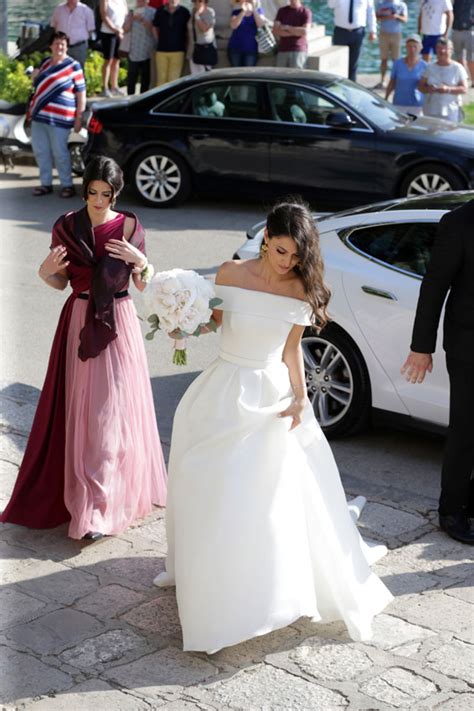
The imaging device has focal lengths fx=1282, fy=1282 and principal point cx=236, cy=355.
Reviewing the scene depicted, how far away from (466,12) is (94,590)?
16619 mm

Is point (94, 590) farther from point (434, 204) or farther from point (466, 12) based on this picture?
point (466, 12)

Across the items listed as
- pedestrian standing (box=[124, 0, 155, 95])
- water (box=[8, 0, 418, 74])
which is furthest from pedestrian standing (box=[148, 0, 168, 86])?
water (box=[8, 0, 418, 74])

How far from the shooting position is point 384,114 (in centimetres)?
1443

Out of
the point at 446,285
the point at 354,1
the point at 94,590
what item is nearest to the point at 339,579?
the point at 94,590

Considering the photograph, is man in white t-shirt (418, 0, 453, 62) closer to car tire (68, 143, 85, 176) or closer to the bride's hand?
car tire (68, 143, 85, 176)

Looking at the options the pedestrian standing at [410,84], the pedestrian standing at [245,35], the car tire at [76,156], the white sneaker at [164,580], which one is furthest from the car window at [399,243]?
the pedestrian standing at [245,35]

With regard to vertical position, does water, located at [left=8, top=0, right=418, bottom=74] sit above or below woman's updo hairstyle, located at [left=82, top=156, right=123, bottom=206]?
above

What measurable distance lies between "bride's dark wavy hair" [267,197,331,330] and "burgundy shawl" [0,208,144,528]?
127 cm

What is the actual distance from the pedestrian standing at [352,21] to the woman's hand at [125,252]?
45.4ft

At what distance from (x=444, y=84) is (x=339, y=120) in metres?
2.69

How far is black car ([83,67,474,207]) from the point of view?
45.7 ft

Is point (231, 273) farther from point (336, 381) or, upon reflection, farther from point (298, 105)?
point (298, 105)

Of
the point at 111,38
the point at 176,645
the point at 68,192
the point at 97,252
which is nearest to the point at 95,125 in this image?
the point at 68,192

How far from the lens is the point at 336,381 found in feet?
25.9
